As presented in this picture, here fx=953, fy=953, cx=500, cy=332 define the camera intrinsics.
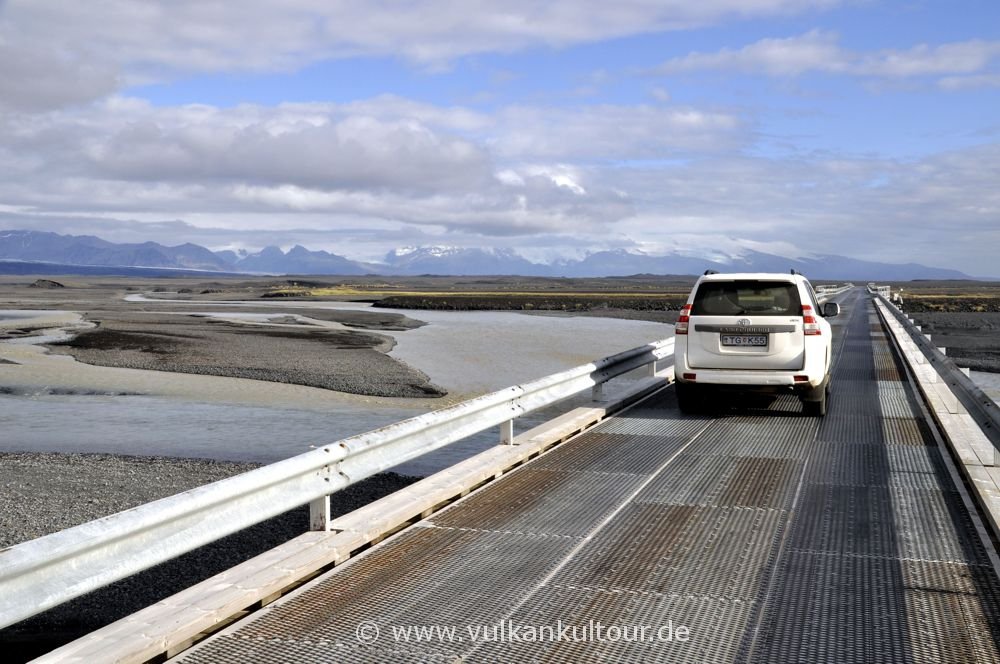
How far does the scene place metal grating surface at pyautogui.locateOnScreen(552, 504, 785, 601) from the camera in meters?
5.37

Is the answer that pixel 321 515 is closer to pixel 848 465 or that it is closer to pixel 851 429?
pixel 848 465

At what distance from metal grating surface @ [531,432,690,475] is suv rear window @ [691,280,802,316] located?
2.08 m

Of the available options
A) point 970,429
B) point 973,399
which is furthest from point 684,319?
point 973,399

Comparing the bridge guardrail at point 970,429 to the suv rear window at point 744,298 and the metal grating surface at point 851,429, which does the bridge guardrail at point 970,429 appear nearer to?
the metal grating surface at point 851,429

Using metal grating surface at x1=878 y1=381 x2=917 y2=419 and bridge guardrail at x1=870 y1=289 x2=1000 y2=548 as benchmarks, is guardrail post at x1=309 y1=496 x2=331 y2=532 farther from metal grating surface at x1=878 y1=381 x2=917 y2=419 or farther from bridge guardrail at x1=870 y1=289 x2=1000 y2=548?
metal grating surface at x1=878 y1=381 x2=917 y2=419

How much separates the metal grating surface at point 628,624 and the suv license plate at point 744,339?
22.5ft

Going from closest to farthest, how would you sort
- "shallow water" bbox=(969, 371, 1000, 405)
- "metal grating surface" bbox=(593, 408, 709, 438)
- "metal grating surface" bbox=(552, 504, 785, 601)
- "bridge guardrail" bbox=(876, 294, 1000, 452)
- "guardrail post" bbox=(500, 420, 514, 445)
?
"metal grating surface" bbox=(552, 504, 785, 601) → "bridge guardrail" bbox=(876, 294, 1000, 452) → "guardrail post" bbox=(500, 420, 514, 445) → "metal grating surface" bbox=(593, 408, 709, 438) → "shallow water" bbox=(969, 371, 1000, 405)

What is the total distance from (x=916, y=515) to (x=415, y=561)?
3676 millimetres

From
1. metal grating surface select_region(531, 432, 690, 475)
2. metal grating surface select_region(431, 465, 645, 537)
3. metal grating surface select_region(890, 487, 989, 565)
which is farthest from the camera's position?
metal grating surface select_region(531, 432, 690, 475)

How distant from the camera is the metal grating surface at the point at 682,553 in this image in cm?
537

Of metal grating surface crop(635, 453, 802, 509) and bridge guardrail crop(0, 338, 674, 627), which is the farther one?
metal grating surface crop(635, 453, 802, 509)

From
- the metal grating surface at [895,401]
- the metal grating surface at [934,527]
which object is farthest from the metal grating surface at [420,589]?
the metal grating surface at [895,401]

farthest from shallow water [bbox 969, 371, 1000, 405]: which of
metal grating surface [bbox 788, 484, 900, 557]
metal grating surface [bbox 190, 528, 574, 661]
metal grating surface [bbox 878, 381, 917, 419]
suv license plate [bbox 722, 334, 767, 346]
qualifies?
metal grating surface [bbox 190, 528, 574, 661]

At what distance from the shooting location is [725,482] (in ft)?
26.7
